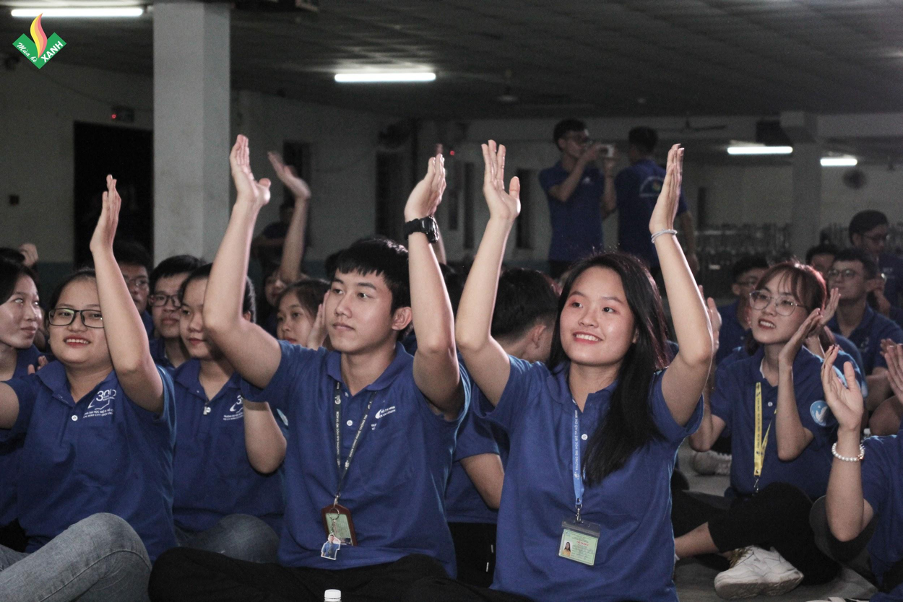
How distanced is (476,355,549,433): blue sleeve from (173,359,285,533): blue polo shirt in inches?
36.1

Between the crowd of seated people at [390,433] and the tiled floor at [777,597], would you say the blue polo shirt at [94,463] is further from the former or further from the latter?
the tiled floor at [777,597]

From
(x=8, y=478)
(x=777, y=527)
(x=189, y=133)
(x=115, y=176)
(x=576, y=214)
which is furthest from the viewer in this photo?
(x=115, y=176)

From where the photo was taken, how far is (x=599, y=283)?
2.40 meters

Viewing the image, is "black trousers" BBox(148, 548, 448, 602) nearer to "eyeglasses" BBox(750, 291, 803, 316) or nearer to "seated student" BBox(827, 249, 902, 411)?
"eyeglasses" BBox(750, 291, 803, 316)

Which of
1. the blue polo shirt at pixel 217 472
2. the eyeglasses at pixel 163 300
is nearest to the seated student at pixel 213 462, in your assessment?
the blue polo shirt at pixel 217 472

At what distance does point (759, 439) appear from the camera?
362 cm

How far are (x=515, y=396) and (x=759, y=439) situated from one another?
1.55 metres

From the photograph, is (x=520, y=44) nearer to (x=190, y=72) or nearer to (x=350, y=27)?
(x=350, y=27)

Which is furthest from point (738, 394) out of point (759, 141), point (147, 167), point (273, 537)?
point (759, 141)

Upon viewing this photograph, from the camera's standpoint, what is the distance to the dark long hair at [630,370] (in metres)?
2.30

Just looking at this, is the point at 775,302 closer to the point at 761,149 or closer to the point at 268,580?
the point at 268,580

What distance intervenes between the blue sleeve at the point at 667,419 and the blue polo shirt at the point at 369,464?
1.62 ft

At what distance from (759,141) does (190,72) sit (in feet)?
36.3

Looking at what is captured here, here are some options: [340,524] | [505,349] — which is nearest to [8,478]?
[340,524]
